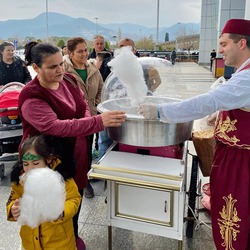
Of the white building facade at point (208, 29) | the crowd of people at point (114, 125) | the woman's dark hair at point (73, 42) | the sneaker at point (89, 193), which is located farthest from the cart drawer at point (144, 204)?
the white building facade at point (208, 29)

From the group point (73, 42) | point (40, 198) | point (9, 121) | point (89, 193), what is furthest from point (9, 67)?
point (40, 198)

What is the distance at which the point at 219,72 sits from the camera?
13422 mm

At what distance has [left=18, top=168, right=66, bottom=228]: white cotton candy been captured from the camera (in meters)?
1.18

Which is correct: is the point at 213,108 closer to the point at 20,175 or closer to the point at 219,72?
the point at 20,175

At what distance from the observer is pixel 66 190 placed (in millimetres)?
1624

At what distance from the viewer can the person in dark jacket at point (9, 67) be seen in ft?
13.6

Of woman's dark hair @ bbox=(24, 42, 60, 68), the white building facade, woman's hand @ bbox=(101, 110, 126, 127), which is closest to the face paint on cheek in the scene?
woman's hand @ bbox=(101, 110, 126, 127)

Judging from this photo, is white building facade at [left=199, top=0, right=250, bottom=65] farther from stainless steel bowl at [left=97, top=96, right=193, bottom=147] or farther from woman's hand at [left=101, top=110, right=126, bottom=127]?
woman's hand at [left=101, top=110, right=126, bottom=127]

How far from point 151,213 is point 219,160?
534mm

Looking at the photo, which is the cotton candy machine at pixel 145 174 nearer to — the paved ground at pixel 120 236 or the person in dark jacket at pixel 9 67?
the paved ground at pixel 120 236

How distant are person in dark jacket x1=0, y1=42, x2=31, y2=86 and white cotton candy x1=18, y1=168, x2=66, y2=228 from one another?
3.28 metres

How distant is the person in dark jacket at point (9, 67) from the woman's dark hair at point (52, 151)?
277 centimetres

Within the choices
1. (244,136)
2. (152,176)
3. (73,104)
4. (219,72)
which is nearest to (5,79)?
(73,104)

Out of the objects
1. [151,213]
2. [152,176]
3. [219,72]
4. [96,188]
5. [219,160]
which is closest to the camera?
[152,176]
